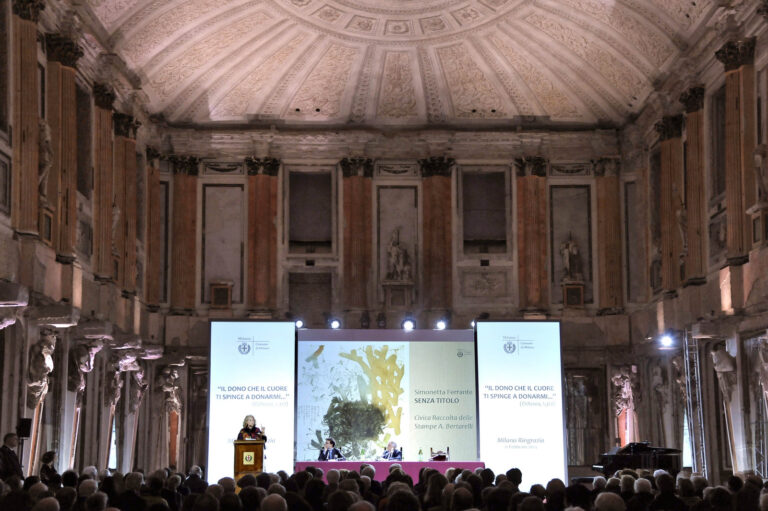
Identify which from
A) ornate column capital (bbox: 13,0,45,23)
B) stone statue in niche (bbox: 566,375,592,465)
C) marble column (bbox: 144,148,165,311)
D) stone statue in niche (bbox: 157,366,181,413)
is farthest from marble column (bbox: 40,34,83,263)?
stone statue in niche (bbox: 566,375,592,465)

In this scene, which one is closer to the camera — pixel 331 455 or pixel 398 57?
pixel 331 455

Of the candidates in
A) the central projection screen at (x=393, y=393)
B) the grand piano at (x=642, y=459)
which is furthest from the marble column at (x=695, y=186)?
the grand piano at (x=642, y=459)

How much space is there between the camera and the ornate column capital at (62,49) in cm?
1989

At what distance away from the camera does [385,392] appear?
2322cm

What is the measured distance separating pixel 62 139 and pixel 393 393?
8.29 metres

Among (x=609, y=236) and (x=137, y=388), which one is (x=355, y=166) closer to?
(x=609, y=236)

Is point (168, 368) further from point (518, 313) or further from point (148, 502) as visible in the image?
point (148, 502)

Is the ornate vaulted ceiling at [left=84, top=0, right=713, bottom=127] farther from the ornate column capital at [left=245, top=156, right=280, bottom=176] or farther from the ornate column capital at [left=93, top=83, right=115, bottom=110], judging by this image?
the ornate column capital at [left=245, top=156, right=280, bottom=176]

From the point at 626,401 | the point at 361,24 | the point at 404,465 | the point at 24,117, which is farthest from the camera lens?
the point at 626,401

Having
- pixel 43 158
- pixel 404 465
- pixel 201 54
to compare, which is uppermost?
pixel 201 54

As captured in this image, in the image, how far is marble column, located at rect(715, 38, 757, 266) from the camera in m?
19.8

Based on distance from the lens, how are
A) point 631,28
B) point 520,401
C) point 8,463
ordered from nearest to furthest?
1. point 8,463
2. point 520,401
3. point 631,28

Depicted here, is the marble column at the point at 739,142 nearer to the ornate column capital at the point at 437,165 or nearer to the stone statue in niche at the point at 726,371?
the stone statue in niche at the point at 726,371

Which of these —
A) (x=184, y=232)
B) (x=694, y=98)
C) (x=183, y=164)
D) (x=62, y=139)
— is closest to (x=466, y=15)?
(x=694, y=98)
